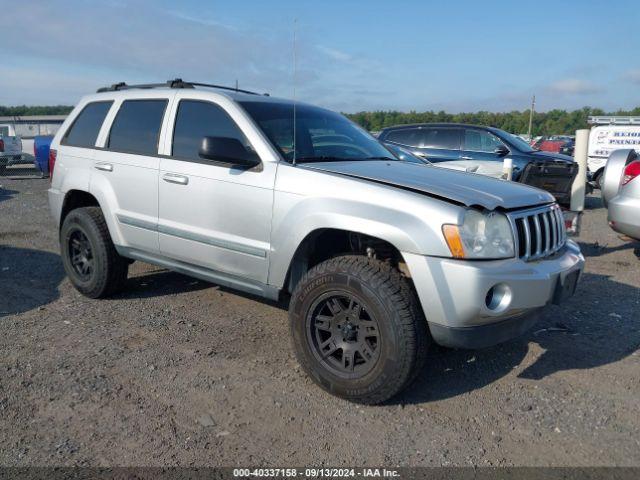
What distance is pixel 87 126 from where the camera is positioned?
17.0 feet

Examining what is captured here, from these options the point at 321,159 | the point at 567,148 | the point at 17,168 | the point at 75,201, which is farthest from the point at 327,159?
the point at 567,148

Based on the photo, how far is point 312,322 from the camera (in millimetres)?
3441

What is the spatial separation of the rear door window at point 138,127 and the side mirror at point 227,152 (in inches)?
37.6

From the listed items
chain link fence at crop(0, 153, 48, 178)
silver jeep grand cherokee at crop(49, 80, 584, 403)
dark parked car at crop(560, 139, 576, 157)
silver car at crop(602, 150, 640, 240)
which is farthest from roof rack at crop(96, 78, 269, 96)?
dark parked car at crop(560, 139, 576, 157)

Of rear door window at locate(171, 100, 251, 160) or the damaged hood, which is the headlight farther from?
rear door window at locate(171, 100, 251, 160)

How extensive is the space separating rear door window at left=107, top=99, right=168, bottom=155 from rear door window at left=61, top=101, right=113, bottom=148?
260 millimetres

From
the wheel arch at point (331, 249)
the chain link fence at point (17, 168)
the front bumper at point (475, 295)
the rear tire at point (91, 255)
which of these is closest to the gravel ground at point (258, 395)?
the rear tire at point (91, 255)

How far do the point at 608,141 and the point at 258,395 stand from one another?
52.6 feet

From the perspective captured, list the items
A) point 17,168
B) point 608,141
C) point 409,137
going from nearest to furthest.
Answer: point 409,137 < point 608,141 < point 17,168

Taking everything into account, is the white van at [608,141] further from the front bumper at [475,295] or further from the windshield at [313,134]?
the front bumper at [475,295]

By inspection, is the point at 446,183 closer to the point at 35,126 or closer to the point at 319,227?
the point at 319,227

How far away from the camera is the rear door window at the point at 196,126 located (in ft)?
13.3

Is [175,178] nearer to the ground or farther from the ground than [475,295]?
farther from the ground

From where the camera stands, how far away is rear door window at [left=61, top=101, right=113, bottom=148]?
5.05 metres
